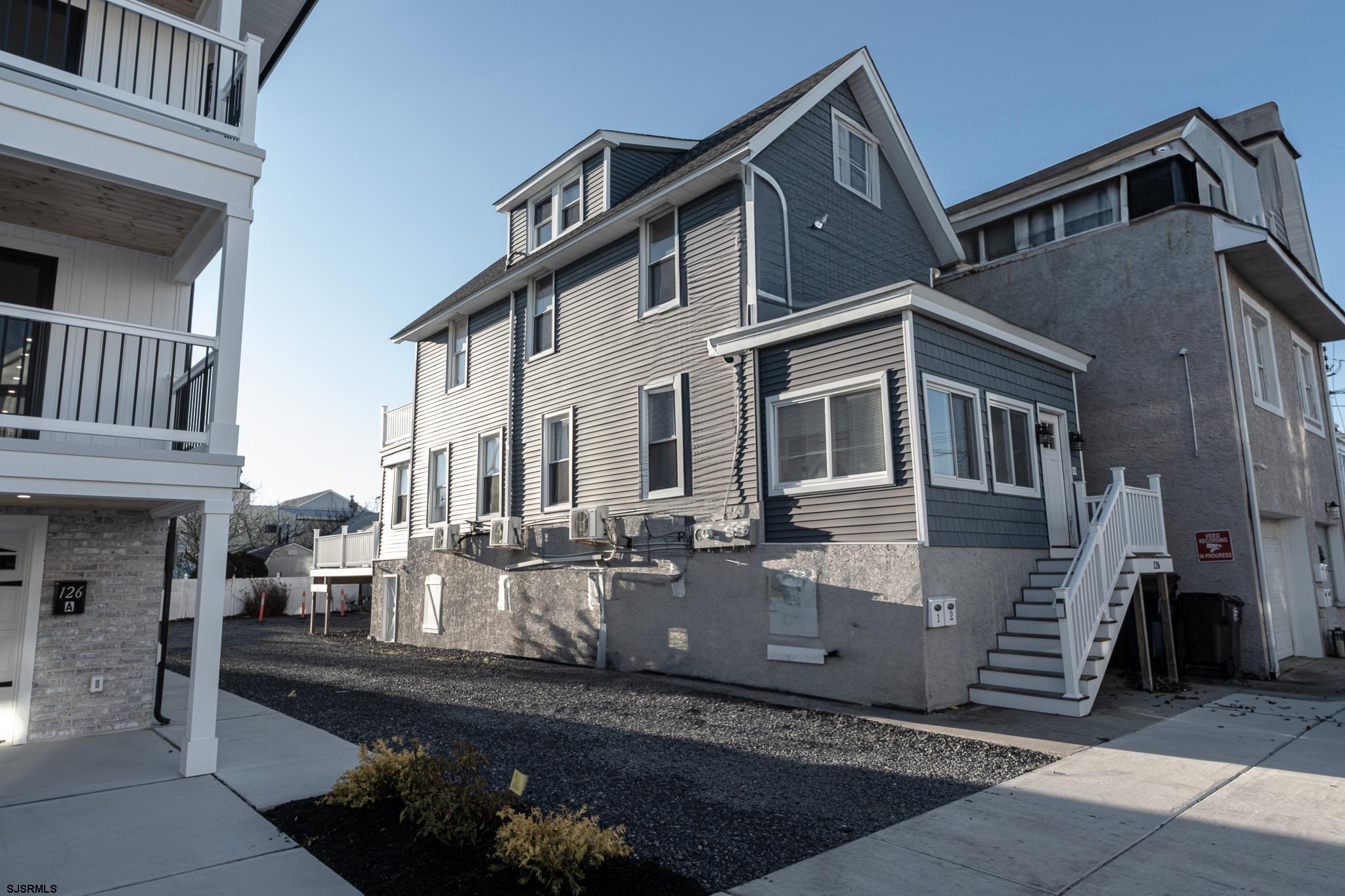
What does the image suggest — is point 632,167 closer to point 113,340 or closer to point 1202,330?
point 113,340

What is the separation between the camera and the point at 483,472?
16.3 meters

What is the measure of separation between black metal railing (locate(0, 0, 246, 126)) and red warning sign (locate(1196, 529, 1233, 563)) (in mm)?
13521

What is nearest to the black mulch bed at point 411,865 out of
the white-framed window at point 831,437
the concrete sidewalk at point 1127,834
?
the concrete sidewalk at point 1127,834

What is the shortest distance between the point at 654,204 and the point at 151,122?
289 inches

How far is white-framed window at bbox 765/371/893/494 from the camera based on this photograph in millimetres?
9703

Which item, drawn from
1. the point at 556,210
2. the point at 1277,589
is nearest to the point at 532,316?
the point at 556,210

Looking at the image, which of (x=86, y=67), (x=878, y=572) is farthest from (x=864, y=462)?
(x=86, y=67)

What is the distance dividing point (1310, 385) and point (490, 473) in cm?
1651

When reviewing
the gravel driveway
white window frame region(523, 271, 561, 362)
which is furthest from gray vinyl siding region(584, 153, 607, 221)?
the gravel driveway

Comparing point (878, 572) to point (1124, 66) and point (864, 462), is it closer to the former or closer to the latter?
point (864, 462)

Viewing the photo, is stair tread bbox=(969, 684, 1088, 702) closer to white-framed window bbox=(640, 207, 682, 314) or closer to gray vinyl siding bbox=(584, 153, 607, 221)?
white-framed window bbox=(640, 207, 682, 314)

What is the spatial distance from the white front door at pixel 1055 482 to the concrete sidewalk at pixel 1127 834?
15.8ft

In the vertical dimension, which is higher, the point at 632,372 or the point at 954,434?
the point at 632,372

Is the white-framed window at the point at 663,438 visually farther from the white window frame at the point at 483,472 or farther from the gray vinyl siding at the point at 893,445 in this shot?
the white window frame at the point at 483,472
